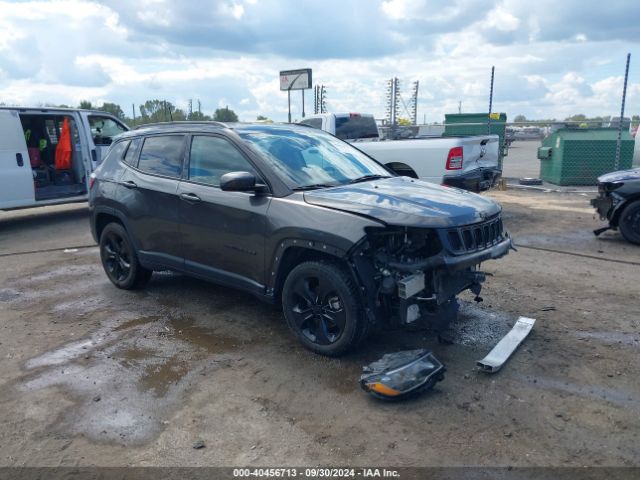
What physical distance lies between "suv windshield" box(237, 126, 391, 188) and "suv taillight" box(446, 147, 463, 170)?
145 inches

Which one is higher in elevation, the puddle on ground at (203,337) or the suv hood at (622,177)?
the suv hood at (622,177)

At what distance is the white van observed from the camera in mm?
9430

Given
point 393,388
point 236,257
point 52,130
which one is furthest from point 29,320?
point 52,130

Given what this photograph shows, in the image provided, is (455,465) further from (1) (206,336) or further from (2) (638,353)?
(1) (206,336)

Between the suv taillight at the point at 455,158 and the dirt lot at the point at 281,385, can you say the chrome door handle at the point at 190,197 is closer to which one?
the dirt lot at the point at 281,385

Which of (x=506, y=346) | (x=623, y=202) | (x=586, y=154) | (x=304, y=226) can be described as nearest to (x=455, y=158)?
(x=623, y=202)

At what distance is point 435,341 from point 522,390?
93cm

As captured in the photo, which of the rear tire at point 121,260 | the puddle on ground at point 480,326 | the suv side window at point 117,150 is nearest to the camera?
the puddle on ground at point 480,326

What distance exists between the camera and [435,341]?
437cm

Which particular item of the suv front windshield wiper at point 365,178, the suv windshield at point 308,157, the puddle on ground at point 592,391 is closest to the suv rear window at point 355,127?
the suv windshield at point 308,157

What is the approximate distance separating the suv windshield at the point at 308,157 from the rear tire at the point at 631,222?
14.2 feet

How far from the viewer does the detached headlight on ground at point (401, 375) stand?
11.3 feet

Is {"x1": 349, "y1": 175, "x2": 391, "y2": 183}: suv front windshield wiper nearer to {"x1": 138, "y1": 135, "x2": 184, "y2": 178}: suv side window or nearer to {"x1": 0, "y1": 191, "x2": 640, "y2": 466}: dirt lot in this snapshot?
{"x1": 0, "y1": 191, "x2": 640, "y2": 466}: dirt lot

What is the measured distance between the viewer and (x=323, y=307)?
4027 millimetres
